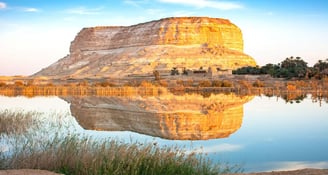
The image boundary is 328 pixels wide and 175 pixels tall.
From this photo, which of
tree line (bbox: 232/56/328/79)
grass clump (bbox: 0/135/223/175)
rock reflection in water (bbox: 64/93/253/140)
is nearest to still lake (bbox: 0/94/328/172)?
rock reflection in water (bbox: 64/93/253/140)

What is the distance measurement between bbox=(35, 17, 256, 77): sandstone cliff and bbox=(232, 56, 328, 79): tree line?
2080 cm

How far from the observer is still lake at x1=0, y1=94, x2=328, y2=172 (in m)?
11.7

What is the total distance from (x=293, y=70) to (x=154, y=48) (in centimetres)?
4425

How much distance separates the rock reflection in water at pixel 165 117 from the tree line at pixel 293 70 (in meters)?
22.7

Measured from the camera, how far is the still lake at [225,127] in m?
11.7

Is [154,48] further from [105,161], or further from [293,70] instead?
[105,161]

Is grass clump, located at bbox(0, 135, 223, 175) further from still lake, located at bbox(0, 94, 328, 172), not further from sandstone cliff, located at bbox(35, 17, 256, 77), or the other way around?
sandstone cliff, located at bbox(35, 17, 256, 77)

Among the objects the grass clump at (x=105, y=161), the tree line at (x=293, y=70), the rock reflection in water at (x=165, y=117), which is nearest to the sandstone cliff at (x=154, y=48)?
the tree line at (x=293, y=70)

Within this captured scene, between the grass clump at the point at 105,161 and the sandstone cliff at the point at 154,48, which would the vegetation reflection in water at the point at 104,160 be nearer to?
the grass clump at the point at 105,161

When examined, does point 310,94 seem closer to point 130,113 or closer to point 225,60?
point 130,113

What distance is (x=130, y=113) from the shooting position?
21969mm

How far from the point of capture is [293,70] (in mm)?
51219

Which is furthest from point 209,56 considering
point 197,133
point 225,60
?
point 197,133

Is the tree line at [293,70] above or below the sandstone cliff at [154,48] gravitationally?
below
